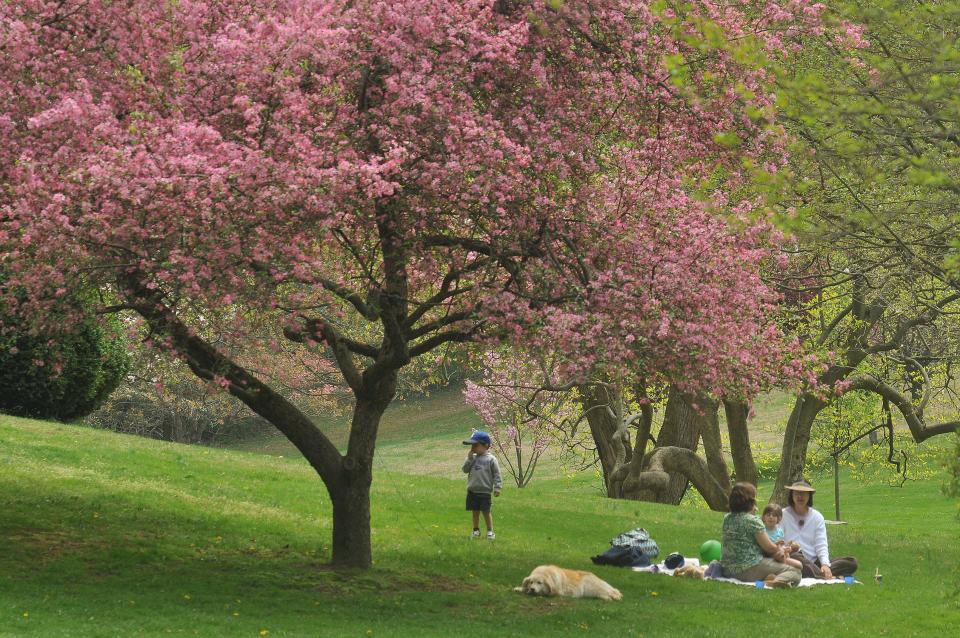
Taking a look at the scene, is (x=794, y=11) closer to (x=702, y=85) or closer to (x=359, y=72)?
(x=702, y=85)

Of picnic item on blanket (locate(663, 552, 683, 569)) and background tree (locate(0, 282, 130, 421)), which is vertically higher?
background tree (locate(0, 282, 130, 421))

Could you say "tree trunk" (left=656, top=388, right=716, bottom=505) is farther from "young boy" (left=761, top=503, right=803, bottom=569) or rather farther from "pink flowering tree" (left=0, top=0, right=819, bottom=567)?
"pink flowering tree" (left=0, top=0, right=819, bottom=567)

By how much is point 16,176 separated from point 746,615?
31.2 feet

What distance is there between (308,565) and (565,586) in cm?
352

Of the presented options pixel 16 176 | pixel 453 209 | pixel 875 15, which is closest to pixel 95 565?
pixel 16 176

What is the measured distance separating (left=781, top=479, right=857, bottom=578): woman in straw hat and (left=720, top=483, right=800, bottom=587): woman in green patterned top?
74cm

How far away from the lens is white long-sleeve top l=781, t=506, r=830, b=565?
1600 centimetres

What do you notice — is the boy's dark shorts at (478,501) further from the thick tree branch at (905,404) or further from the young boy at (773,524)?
the thick tree branch at (905,404)

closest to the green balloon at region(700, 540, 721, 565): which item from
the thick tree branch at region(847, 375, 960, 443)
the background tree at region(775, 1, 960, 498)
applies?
the background tree at region(775, 1, 960, 498)

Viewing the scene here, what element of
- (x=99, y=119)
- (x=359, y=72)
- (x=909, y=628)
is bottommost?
(x=909, y=628)

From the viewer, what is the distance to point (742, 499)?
49.7 ft

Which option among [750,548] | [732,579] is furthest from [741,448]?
[750,548]

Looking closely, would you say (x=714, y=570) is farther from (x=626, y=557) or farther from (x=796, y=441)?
(x=796, y=441)

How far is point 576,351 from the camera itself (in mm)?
11961
